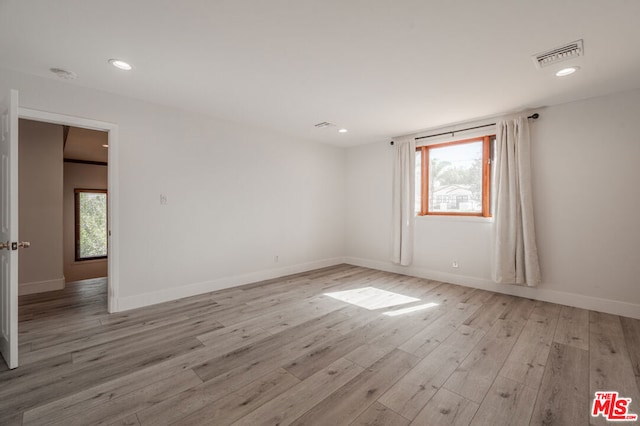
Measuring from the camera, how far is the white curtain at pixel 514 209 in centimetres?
369

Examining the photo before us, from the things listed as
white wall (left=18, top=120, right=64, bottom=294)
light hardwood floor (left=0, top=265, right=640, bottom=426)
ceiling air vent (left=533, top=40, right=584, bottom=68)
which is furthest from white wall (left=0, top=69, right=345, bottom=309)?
ceiling air vent (left=533, top=40, right=584, bottom=68)

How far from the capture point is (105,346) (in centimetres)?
249

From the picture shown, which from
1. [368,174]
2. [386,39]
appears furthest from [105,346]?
[368,174]

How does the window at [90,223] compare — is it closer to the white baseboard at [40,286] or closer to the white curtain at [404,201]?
the white baseboard at [40,286]

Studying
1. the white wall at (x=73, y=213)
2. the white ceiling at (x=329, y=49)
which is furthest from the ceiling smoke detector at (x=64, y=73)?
the white wall at (x=73, y=213)

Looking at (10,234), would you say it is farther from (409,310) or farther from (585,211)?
(585,211)

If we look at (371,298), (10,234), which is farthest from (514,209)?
(10,234)

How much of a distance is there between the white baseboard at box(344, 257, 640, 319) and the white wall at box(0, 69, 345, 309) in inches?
76.1

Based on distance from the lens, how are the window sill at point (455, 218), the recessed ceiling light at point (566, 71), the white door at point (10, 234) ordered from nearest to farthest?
the white door at point (10, 234), the recessed ceiling light at point (566, 71), the window sill at point (455, 218)

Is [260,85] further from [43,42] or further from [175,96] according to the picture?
[43,42]

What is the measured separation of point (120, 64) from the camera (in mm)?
2604

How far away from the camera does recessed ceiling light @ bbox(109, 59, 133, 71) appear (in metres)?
2.55

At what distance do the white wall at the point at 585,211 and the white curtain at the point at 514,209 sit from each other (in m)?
0.17

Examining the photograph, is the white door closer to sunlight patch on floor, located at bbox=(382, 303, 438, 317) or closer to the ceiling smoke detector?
the ceiling smoke detector
